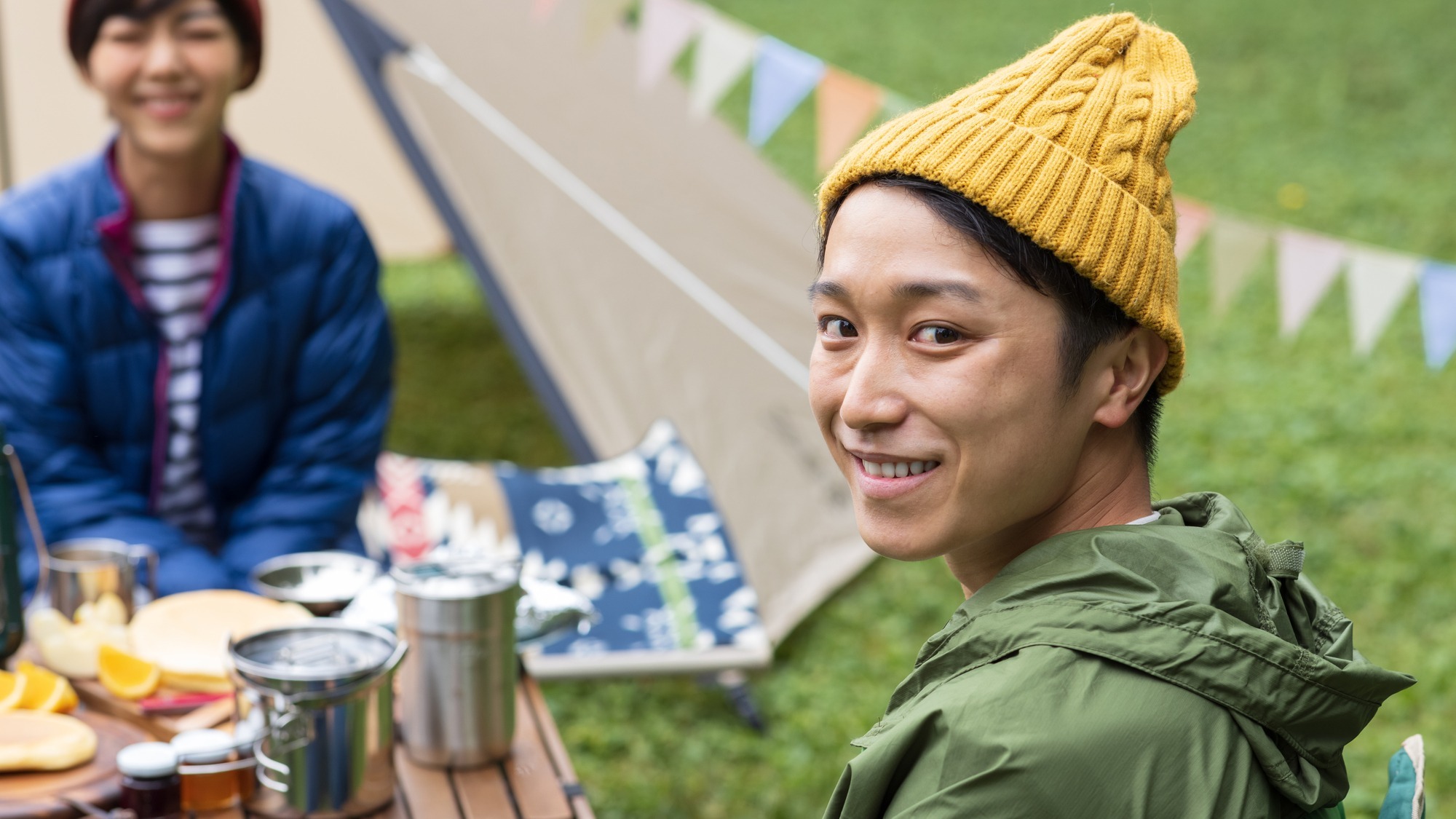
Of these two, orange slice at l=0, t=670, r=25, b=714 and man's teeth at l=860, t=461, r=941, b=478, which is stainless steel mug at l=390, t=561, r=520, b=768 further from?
man's teeth at l=860, t=461, r=941, b=478

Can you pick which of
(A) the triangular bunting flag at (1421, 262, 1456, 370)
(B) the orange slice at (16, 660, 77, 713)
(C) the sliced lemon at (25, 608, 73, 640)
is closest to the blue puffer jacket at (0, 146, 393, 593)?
(C) the sliced lemon at (25, 608, 73, 640)

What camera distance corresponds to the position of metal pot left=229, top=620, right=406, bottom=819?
144 cm

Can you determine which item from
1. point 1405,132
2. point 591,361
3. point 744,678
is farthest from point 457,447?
point 1405,132

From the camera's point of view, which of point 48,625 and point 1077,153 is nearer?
point 1077,153

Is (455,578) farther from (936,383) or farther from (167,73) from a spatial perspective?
(167,73)

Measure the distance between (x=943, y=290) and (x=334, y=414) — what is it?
2.03 meters

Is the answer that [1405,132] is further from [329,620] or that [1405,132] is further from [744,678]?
[329,620]

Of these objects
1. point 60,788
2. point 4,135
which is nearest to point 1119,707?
point 60,788

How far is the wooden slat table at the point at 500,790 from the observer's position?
1506mm

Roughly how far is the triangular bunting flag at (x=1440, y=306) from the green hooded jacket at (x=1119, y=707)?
80.7 inches

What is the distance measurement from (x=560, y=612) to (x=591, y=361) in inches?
89.5

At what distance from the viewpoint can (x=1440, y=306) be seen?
293 centimetres

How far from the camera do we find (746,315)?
3895 millimetres

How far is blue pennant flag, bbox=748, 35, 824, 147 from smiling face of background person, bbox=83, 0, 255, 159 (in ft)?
3.64
